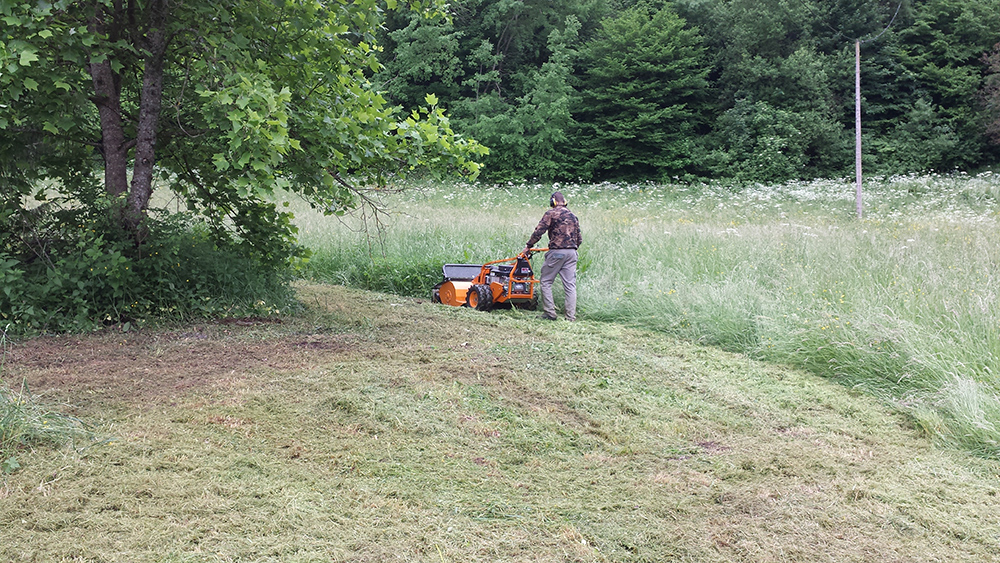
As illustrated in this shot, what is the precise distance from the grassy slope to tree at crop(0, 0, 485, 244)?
2021 mm

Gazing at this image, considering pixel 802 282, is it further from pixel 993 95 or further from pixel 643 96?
pixel 993 95

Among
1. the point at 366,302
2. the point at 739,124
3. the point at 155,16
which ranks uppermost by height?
the point at 739,124

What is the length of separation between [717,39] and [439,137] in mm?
31335

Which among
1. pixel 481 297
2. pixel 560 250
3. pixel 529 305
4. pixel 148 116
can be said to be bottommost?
pixel 529 305

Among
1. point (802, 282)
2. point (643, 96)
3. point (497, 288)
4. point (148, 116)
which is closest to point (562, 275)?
point (497, 288)

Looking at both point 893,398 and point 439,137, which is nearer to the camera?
point 893,398

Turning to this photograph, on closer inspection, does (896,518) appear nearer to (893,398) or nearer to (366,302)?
(893,398)

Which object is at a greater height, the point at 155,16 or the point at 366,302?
the point at 155,16

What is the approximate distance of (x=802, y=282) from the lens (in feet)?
27.3

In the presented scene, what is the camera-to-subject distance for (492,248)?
40.5ft

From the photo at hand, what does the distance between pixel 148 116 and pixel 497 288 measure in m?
4.76

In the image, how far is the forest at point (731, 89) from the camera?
3108cm

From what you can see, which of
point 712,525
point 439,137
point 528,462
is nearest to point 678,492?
point 712,525

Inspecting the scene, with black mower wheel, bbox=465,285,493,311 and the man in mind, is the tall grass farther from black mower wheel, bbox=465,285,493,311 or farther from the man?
black mower wheel, bbox=465,285,493,311
